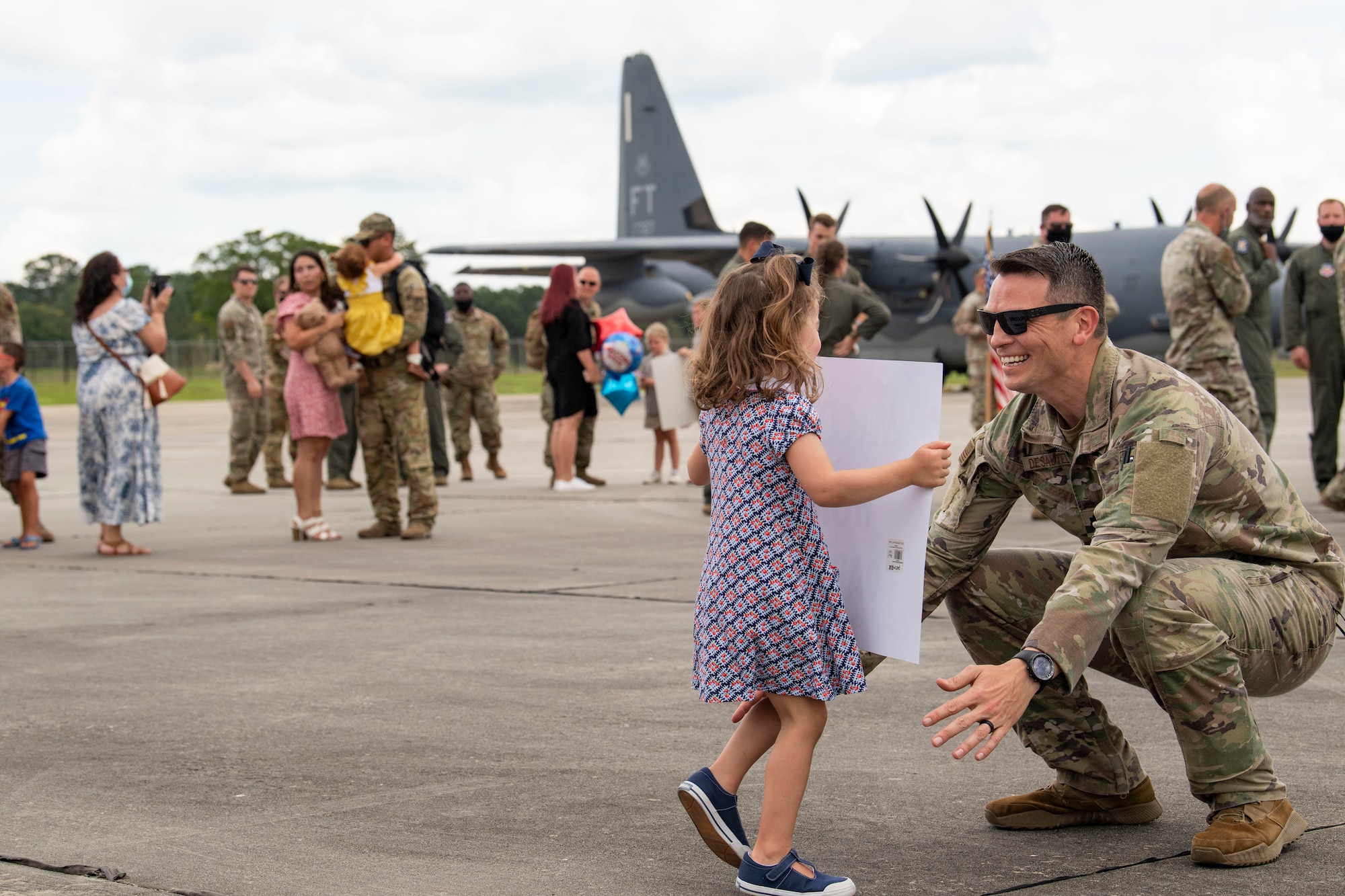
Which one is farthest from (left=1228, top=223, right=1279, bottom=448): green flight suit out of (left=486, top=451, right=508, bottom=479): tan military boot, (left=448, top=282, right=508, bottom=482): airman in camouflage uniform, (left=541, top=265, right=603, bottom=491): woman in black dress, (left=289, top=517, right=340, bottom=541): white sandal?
(left=486, top=451, right=508, bottom=479): tan military boot

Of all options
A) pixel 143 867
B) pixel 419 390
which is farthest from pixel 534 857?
pixel 419 390

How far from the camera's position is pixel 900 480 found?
3053 mm

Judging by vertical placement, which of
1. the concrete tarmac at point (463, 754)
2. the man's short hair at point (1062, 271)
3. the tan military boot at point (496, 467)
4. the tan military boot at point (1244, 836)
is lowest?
the tan military boot at point (496, 467)

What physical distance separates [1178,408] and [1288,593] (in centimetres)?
55

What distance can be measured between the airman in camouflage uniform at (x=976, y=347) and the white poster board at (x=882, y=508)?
8.76 metres

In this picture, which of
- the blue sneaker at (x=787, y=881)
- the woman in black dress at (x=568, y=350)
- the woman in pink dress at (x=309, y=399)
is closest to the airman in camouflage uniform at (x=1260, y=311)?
the woman in black dress at (x=568, y=350)

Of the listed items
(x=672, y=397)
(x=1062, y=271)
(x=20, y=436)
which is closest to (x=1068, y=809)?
(x=1062, y=271)

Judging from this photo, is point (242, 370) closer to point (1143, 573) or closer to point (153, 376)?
point (153, 376)

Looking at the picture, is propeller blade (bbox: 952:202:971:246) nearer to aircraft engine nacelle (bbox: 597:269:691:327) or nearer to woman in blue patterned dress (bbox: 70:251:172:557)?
aircraft engine nacelle (bbox: 597:269:691:327)

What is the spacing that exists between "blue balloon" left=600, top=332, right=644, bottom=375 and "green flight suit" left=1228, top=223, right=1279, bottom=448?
5.54 metres

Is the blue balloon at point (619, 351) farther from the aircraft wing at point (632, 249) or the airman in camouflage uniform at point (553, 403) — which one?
the aircraft wing at point (632, 249)

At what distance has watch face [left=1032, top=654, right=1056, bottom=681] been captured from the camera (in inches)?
108

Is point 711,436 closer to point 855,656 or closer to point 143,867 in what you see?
point 855,656

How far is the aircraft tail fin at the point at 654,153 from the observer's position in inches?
1625
